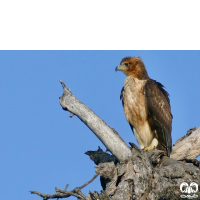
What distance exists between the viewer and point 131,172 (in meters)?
7.54

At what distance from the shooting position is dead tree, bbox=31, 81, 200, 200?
284 inches

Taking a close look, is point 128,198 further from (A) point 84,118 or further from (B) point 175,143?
(B) point 175,143

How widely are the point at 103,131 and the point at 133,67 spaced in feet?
10.4

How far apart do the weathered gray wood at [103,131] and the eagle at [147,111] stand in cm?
166

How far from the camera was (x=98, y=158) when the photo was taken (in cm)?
898

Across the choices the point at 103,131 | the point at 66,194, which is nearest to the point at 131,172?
the point at 103,131

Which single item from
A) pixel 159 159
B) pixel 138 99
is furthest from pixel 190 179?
pixel 138 99

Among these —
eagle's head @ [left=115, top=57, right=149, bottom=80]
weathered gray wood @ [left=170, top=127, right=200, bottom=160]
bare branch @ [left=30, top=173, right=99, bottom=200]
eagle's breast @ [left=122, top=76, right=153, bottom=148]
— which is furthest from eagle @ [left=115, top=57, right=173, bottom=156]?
bare branch @ [left=30, top=173, right=99, bottom=200]

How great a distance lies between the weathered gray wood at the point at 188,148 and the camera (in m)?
9.00

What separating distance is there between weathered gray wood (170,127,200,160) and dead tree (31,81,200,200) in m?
0.58

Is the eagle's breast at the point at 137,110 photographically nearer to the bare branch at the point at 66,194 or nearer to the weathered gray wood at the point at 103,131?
the weathered gray wood at the point at 103,131

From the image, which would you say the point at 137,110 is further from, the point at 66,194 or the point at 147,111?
the point at 66,194

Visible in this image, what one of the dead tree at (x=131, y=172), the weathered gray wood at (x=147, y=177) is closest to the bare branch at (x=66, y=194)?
the dead tree at (x=131, y=172)

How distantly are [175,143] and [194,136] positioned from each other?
763mm
